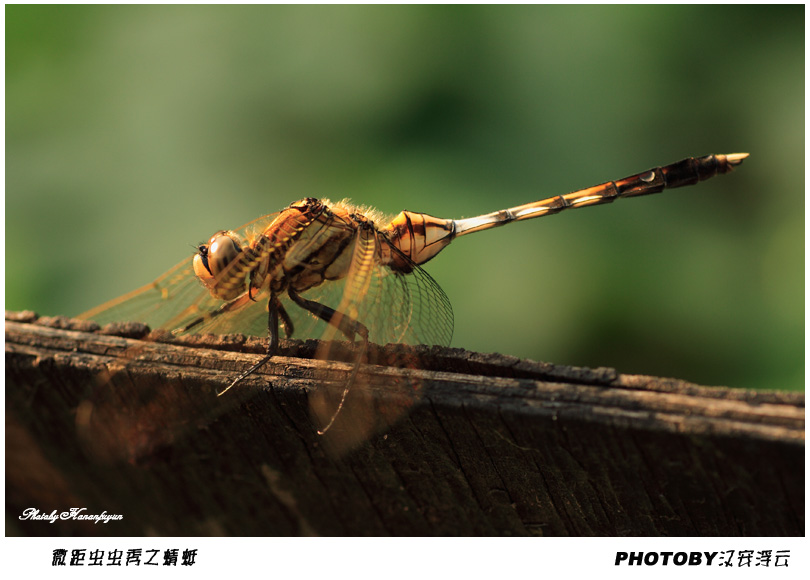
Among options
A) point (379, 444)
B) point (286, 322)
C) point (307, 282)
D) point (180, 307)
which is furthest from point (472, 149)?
point (379, 444)

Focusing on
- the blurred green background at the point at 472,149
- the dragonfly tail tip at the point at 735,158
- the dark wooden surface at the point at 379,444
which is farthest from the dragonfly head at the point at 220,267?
the dragonfly tail tip at the point at 735,158

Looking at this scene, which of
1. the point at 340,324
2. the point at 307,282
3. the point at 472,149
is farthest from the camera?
the point at 472,149

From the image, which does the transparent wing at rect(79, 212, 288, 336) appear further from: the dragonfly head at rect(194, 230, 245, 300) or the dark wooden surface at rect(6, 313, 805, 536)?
the dark wooden surface at rect(6, 313, 805, 536)

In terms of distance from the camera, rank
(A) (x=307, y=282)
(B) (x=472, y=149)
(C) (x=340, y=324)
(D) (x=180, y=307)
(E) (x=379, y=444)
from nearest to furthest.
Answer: (E) (x=379, y=444), (C) (x=340, y=324), (D) (x=180, y=307), (A) (x=307, y=282), (B) (x=472, y=149)

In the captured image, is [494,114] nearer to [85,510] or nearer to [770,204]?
[770,204]

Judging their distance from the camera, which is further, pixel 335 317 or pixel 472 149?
pixel 472 149

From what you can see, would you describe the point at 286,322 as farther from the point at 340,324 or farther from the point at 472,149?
the point at 472,149
